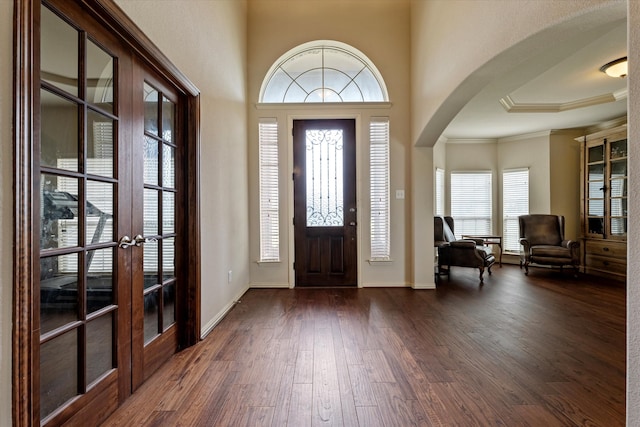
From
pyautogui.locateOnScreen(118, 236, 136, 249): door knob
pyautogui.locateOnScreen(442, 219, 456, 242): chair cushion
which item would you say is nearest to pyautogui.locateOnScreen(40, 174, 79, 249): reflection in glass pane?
pyautogui.locateOnScreen(118, 236, 136, 249): door knob

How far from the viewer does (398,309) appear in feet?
10.9

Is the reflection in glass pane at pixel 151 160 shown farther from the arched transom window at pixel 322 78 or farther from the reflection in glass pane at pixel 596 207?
the reflection in glass pane at pixel 596 207

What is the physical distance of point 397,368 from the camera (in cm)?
206

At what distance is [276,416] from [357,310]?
1.80m

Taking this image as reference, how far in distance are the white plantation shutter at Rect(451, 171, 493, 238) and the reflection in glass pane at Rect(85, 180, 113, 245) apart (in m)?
6.39

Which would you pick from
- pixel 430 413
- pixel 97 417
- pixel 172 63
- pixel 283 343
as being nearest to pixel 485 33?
pixel 172 63

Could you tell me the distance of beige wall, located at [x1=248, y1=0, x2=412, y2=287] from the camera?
13.8 ft

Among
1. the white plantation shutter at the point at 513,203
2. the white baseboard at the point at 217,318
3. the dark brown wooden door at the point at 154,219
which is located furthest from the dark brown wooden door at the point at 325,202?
the white plantation shutter at the point at 513,203

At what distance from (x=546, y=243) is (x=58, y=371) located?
6669 millimetres

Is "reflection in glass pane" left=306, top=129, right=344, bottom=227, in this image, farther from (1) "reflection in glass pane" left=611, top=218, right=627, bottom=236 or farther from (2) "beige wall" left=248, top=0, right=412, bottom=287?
(1) "reflection in glass pane" left=611, top=218, right=627, bottom=236

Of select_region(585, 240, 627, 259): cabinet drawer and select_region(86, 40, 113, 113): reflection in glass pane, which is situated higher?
select_region(86, 40, 113, 113): reflection in glass pane

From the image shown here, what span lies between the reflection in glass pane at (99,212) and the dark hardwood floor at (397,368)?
95 centimetres

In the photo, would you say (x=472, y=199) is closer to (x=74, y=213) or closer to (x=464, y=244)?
(x=464, y=244)

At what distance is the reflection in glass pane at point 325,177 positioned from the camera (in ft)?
14.1
